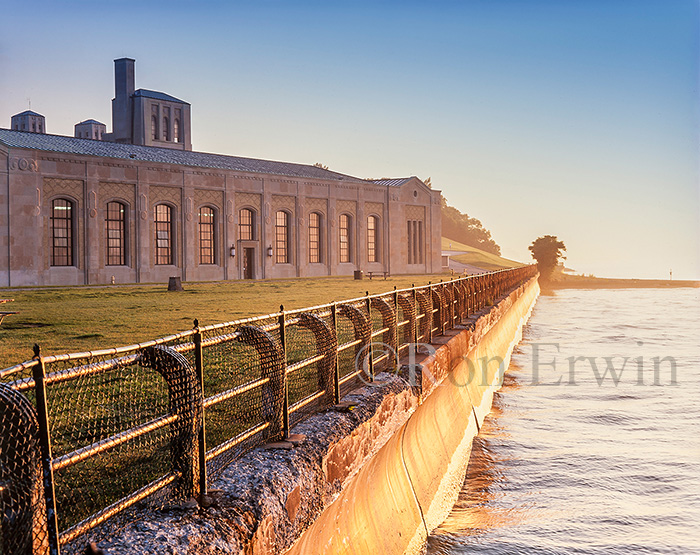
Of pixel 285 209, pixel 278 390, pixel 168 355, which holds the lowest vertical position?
pixel 278 390

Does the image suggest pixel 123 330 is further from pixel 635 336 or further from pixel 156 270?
pixel 156 270

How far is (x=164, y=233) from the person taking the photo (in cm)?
5350

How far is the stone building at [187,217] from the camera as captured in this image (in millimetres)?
45750

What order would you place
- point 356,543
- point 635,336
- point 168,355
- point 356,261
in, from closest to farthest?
point 168,355 → point 356,543 → point 635,336 → point 356,261

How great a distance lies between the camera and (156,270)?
52.7 m

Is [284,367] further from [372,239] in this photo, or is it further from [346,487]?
[372,239]

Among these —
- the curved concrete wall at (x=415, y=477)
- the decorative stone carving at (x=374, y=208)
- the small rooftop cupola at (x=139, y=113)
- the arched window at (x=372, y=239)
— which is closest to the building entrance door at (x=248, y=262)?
the arched window at (x=372, y=239)

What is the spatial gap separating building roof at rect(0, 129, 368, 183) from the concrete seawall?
42.9 metres

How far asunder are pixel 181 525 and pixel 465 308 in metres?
12.7

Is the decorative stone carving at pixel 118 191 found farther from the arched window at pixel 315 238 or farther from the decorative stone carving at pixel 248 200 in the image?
the arched window at pixel 315 238

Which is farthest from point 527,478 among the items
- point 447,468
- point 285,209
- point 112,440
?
point 285,209

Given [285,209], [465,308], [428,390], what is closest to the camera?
[428,390]

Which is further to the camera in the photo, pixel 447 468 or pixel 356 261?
pixel 356 261

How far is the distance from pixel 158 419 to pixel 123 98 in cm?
8250
